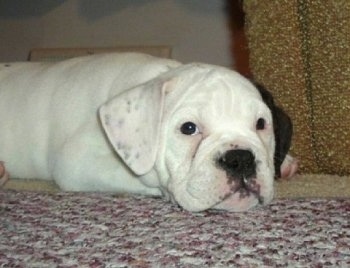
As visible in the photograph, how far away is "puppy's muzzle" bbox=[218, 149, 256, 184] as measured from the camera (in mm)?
1580

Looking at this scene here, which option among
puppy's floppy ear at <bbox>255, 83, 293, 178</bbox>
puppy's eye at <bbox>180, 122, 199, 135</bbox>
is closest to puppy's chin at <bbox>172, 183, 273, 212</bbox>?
puppy's eye at <bbox>180, 122, 199, 135</bbox>

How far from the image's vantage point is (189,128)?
66.5 inches

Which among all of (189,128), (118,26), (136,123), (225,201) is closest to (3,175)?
(136,123)

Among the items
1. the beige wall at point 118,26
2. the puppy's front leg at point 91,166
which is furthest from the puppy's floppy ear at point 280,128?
the beige wall at point 118,26

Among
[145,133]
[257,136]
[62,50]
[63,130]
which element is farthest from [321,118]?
[62,50]

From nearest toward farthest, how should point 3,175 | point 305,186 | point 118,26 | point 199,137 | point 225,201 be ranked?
1. point 225,201
2. point 199,137
3. point 305,186
4. point 3,175
5. point 118,26

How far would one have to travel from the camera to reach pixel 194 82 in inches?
69.6

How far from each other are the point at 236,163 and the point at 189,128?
0.16 m

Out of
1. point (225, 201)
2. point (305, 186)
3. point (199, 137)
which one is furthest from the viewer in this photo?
point (305, 186)

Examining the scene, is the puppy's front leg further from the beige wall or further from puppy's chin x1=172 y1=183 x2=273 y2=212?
the beige wall

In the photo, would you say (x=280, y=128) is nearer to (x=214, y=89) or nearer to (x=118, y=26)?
(x=214, y=89)

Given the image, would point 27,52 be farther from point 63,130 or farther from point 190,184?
point 190,184

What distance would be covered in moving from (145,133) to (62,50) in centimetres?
219

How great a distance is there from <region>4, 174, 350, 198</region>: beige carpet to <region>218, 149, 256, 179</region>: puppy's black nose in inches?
7.6
